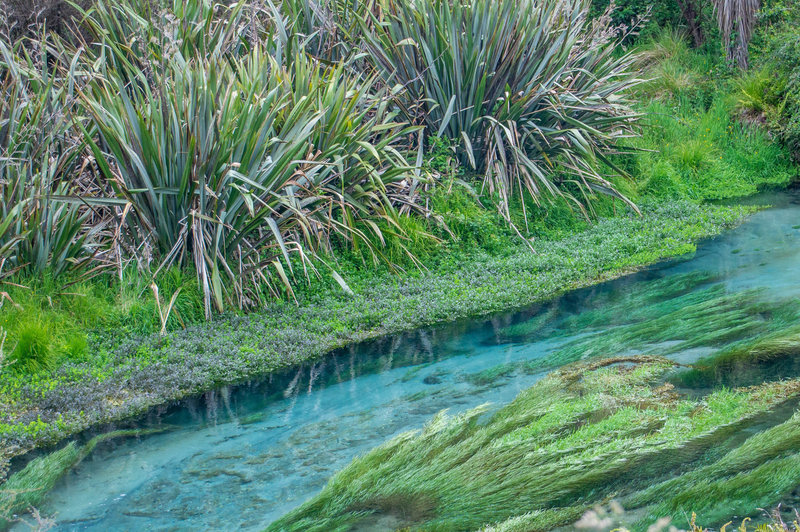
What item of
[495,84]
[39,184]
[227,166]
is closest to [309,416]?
[227,166]

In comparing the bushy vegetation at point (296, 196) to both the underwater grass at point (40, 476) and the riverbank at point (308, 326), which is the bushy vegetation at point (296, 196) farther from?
the underwater grass at point (40, 476)

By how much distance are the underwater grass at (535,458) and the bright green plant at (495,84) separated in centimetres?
341

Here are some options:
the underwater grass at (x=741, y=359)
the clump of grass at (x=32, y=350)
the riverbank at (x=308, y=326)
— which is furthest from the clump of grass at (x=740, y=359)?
the clump of grass at (x=32, y=350)

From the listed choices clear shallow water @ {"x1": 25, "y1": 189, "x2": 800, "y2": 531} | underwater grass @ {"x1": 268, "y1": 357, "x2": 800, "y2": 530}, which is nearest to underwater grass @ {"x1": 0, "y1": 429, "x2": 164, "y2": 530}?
clear shallow water @ {"x1": 25, "y1": 189, "x2": 800, "y2": 531}

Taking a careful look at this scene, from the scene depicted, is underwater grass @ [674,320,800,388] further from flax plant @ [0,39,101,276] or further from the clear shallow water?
flax plant @ [0,39,101,276]

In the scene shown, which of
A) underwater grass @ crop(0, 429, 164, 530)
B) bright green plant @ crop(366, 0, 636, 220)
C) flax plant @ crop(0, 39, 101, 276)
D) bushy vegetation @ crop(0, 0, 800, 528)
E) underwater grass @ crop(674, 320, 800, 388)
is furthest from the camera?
bright green plant @ crop(366, 0, 636, 220)

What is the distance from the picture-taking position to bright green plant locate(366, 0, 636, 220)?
702 cm

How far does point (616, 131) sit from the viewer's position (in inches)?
326

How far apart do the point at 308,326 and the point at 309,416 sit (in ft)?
3.76

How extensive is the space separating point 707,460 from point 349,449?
5.30ft

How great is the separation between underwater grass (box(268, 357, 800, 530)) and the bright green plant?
11.2ft

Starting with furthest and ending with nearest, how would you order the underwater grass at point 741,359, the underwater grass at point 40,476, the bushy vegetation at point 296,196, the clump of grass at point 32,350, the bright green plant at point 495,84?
the bright green plant at point 495,84 < the bushy vegetation at point 296,196 < the clump of grass at point 32,350 < the underwater grass at point 741,359 < the underwater grass at point 40,476

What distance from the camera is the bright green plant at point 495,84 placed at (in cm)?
702

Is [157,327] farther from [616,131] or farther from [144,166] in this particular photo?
[616,131]
